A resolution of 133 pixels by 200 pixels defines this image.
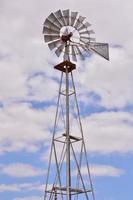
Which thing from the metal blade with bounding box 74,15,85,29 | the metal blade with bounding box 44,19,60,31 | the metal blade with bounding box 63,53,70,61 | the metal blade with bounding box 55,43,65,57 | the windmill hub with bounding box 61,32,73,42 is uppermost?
the metal blade with bounding box 74,15,85,29

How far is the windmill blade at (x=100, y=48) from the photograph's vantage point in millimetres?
44906

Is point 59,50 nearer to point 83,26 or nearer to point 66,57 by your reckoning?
point 66,57

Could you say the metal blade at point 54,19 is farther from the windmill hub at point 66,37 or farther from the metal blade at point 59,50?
the metal blade at point 59,50

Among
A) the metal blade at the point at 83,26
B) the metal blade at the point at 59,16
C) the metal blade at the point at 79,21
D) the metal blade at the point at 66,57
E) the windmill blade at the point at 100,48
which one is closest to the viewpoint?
the metal blade at the point at 59,16

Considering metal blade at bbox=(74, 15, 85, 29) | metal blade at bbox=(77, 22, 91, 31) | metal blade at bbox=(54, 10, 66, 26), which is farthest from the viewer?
metal blade at bbox=(77, 22, 91, 31)

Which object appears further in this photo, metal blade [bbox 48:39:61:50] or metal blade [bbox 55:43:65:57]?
metal blade [bbox 55:43:65:57]

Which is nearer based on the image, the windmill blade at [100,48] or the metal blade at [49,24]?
the metal blade at [49,24]

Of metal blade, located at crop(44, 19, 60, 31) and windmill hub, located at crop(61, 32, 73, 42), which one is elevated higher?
metal blade, located at crop(44, 19, 60, 31)

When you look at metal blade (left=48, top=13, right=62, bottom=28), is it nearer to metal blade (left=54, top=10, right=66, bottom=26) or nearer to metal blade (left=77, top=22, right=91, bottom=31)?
metal blade (left=54, top=10, right=66, bottom=26)

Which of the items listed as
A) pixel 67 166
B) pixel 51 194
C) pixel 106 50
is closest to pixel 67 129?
pixel 67 166

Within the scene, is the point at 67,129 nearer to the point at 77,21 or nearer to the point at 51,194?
the point at 51,194

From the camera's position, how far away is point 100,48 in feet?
148

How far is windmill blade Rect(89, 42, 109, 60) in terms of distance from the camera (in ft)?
Answer: 147

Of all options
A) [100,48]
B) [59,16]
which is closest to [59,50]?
[59,16]
